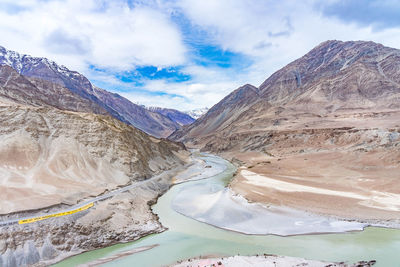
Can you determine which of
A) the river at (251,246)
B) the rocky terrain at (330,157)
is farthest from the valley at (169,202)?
the rocky terrain at (330,157)

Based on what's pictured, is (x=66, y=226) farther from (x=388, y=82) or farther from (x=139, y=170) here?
(x=388, y=82)

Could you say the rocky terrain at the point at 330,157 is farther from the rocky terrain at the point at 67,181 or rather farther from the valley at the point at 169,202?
the rocky terrain at the point at 67,181

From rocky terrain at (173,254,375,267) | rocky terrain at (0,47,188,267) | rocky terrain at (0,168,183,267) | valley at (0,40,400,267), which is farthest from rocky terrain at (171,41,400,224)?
rocky terrain at (0,47,188,267)

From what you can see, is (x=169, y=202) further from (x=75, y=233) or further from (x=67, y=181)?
(x=75, y=233)

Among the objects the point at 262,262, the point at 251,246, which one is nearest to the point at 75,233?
the point at 251,246

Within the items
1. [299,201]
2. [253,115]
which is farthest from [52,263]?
[253,115]

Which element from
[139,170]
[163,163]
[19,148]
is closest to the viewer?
[19,148]
